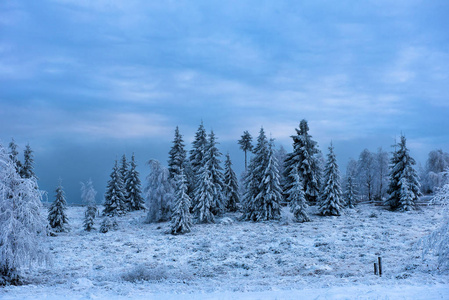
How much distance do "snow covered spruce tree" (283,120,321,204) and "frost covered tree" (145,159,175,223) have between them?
17.9m

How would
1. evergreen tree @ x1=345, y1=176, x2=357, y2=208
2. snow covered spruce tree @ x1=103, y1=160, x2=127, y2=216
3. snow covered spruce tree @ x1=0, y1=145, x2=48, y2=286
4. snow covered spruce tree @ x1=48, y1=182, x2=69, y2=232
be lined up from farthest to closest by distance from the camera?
1. snow covered spruce tree @ x1=103, y1=160, x2=127, y2=216
2. evergreen tree @ x1=345, y1=176, x2=357, y2=208
3. snow covered spruce tree @ x1=48, y1=182, x2=69, y2=232
4. snow covered spruce tree @ x1=0, y1=145, x2=48, y2=286

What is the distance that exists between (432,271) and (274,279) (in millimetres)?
8241

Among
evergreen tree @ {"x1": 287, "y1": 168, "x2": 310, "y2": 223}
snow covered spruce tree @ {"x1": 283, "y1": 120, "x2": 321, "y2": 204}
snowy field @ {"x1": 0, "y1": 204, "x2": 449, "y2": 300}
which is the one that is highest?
snow covered spruce tree @ {"x1": 283, "y1": 120, "x2": 321, "y2": 204}

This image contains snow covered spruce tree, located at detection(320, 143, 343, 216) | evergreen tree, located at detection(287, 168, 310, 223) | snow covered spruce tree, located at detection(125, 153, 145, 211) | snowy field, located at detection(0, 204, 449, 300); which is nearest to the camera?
snowy field, located at detection(0, 204, 449, 300)

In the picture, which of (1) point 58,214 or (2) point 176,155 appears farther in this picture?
A: (2) point 176,155

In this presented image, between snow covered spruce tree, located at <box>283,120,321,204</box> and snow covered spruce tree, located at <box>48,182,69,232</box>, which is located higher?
snow covered spruce tree, located at <box>283,120,321,204</box>

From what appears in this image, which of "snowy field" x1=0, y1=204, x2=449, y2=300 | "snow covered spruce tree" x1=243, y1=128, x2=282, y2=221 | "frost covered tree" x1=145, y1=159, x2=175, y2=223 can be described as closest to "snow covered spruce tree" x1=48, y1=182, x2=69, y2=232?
"snowy field" x1=0, y1=204, x2=449, y2=300

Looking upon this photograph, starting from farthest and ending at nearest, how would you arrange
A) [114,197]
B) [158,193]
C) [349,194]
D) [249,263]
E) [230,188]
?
[114,197]
[349,194]
[230,188]
[158,193]
[249,263]

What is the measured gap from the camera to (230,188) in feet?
157

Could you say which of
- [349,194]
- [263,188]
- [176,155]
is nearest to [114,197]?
[176,155]

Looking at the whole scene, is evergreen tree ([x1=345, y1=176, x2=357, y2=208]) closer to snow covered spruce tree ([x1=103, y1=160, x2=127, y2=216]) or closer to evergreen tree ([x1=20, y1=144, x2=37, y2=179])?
snow covered spruce tree ([x1=103, y1=160, x2=127, y2=216])

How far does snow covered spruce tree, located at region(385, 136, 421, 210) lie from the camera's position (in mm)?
43719

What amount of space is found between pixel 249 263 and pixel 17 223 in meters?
13.8

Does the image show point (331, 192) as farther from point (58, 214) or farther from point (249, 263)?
point (58, 214)
